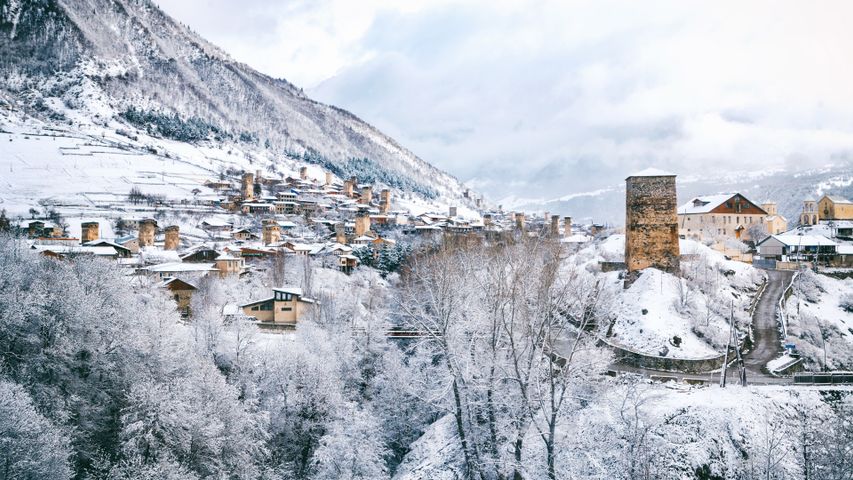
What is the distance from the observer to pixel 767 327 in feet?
91.9

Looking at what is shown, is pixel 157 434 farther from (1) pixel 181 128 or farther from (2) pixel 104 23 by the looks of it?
(2) pixel 104 23

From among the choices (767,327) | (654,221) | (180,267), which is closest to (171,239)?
(180,267)

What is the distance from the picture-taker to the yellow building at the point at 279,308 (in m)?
37.9

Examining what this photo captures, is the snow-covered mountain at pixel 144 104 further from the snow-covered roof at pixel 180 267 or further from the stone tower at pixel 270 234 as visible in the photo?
the snow-covered roof at pixel 180 267

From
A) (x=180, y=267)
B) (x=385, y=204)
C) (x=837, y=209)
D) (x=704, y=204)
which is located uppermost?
(x=385, y=204)

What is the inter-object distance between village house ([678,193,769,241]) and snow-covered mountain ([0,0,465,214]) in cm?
8560

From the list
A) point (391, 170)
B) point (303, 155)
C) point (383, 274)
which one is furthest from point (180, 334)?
point (391, 170)

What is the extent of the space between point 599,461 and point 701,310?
15.8 metres

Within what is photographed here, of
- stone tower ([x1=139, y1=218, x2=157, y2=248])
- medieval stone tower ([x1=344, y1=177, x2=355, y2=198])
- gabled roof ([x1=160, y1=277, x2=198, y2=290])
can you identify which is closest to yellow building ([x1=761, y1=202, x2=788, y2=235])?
gabled roof ([x1=160, y1=277, x2=198, y2=290])

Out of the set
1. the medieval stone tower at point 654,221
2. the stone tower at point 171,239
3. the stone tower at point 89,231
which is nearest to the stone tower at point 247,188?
the stone tower at point 171,239

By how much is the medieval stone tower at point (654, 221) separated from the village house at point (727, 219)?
22.9m

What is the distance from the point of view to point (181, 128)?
129125 mm

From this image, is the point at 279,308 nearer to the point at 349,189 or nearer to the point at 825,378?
the point at 825,378

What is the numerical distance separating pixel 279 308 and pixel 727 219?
44.1 meters
